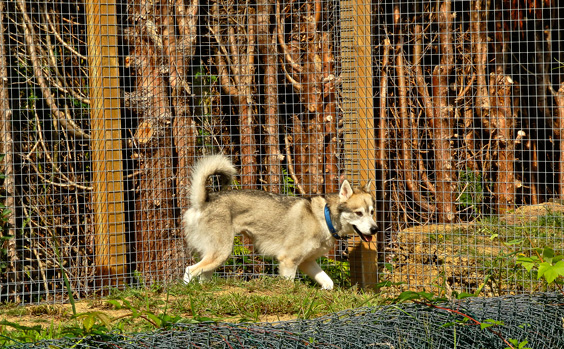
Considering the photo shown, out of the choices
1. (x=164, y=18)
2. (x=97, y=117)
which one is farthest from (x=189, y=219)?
(x=164, y=18)

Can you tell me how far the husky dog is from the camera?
6.70 m

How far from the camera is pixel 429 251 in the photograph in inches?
283

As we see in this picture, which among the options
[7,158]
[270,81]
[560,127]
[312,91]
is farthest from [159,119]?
[560,127]

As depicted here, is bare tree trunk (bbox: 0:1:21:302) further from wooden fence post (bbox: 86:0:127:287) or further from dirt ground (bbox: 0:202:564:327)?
dirt ground (bbox: 0:202:564:327)

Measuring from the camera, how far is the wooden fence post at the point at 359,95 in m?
7.13

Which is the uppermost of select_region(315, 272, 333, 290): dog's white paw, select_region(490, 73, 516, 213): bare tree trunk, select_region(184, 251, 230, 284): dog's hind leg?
select_region(490, 73, 516, 213): bare tree trunk

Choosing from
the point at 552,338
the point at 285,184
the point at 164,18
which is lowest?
the point at 552,338

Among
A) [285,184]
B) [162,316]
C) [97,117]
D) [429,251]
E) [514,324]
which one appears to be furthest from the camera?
[285,184]

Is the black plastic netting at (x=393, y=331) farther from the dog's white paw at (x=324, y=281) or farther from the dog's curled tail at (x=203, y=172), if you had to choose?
the dog's curled tail at (x=203, y=172)

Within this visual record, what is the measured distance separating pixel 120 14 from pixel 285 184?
2821 millimetres

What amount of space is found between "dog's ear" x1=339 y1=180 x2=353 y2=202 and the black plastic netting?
3181 mm

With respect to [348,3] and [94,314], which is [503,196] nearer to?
[348,3]

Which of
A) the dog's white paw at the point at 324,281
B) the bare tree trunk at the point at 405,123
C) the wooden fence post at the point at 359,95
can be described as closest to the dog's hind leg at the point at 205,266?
the dog's white paw at the point at 324,281

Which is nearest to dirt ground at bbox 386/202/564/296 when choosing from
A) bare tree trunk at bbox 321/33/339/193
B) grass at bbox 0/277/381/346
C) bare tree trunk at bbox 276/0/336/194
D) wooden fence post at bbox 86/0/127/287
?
bare tree trunk at bbox 321/33/339/193
